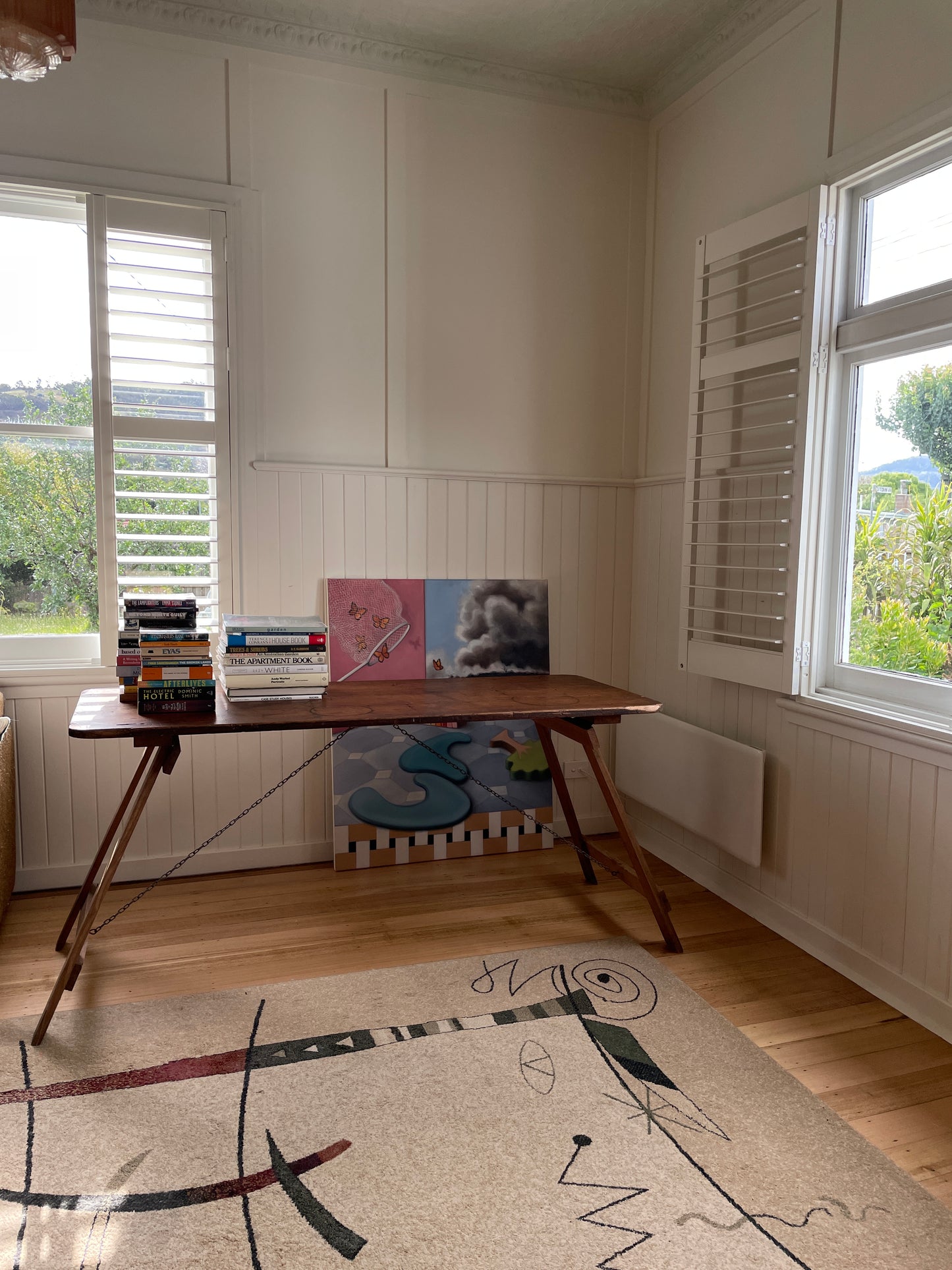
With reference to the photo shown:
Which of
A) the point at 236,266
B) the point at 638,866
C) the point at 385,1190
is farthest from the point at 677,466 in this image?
the point at 385,1190

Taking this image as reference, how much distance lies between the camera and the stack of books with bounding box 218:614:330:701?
96.7 inches

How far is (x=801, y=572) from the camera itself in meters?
2.60

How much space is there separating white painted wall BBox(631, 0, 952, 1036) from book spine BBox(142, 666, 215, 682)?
5.71 ft

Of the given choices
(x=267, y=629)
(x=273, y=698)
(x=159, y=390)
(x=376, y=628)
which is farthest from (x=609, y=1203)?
→ (x=159, y=390)

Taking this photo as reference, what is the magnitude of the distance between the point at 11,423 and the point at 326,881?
1.89m

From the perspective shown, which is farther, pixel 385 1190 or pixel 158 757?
pixel 158 757

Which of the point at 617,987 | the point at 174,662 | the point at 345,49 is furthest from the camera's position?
the point at 345,49

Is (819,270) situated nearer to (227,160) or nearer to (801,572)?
(801,572)

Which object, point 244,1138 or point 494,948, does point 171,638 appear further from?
point 494,948

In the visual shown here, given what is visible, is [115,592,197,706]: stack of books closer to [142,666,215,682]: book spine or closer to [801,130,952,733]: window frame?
[142,666,215,682]: book spine

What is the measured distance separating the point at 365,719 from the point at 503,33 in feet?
8.00

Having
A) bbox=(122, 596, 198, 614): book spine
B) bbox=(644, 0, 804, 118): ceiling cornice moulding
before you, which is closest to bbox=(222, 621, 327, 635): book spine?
bbox=(122, 596, 198, 614): book spine

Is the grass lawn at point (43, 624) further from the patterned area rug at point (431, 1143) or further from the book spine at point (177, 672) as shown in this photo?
the patterned area rug at point (431, 1143)

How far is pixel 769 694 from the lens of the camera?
2.82 m
